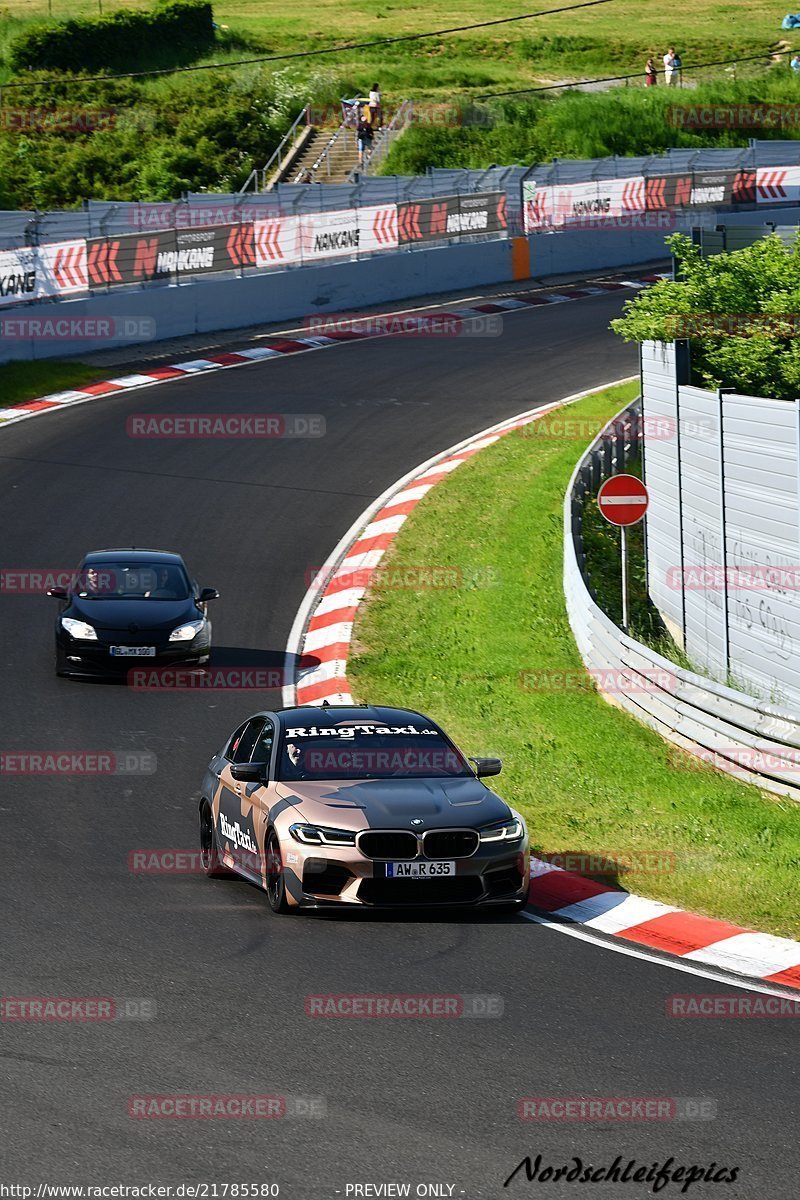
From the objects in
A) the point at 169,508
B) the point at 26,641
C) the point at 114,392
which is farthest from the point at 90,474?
the point at 26,641

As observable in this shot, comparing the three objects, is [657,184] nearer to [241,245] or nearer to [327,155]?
[327,155]

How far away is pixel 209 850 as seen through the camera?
12.7 meters

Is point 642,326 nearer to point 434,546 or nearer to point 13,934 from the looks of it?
point 434,546

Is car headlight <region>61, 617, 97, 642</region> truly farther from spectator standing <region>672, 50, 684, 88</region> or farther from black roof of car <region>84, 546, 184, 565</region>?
spectator standing <region>672, 50, 684, 88</region>

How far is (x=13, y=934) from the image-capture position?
1059 centimetres

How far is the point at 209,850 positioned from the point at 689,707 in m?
5.16

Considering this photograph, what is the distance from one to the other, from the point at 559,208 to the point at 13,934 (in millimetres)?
35844
